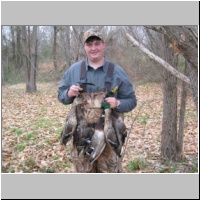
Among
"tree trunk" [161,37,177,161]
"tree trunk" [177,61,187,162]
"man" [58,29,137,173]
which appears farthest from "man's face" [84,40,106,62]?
"tree trunk" [177,61,187,162]

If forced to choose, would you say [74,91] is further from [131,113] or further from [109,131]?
[131,113]

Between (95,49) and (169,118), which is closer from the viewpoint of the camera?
(95,49)

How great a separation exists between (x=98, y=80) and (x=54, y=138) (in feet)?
9.05

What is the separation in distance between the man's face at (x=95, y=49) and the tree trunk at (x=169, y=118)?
6.22 ft

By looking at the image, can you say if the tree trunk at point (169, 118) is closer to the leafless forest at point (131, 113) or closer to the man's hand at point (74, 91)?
A: the leafless forest at point (131, 113)

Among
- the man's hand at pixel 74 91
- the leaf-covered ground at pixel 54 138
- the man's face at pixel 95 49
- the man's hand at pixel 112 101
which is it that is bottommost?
the leaf-covered ground at pixel 54 138

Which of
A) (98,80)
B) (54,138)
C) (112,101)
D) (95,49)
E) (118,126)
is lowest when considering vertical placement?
(54,138)

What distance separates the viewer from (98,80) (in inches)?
74.7

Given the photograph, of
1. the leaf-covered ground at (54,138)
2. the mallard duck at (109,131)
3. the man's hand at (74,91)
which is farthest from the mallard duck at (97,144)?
the leaf-covered ground at (54,138)

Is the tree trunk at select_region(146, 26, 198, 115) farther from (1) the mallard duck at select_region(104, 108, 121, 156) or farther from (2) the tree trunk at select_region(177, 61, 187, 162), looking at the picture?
(2) the tree trunk at select_region(177, 61, 187, 162)

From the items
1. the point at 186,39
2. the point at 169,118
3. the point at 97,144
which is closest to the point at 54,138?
the point at 169,118

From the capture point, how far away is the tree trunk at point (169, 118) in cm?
369

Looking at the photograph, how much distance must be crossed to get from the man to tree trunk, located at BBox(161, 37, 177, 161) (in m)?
1.85

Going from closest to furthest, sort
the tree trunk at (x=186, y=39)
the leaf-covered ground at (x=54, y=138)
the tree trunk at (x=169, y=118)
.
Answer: the tree trunk at (x=186, y=39) < the leaf-covered ground at (x=54, y=138) < the tree trunk at (x=169, y=118)
